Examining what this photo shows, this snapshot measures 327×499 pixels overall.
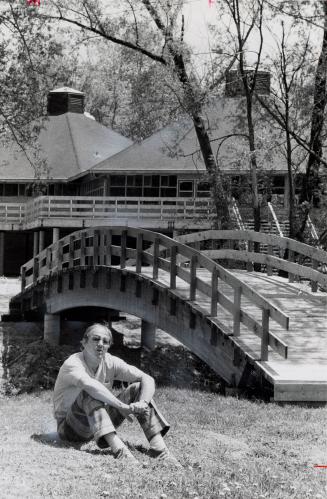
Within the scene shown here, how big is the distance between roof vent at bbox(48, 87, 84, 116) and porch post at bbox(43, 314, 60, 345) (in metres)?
30.9

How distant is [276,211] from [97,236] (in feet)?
63.9

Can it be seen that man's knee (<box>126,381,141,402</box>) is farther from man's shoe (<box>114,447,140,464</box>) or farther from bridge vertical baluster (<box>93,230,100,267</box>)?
bridge vertical baluster (<box>93,230,100,267</box>)

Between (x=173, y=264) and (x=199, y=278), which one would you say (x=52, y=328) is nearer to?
(x=173, y=264)

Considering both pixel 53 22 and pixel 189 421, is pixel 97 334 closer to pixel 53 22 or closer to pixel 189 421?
pixel 189 421

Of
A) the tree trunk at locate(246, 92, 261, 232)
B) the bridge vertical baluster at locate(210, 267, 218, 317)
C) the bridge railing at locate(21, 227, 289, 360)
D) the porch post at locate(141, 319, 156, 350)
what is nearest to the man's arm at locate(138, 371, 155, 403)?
the bridge railing at locate(21, 227, 289, 360)

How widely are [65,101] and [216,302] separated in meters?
40.7

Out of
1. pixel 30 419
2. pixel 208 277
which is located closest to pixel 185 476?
pixel 30 419

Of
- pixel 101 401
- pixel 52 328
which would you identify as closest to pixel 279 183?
pixel 52 328

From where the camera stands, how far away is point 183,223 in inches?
1538

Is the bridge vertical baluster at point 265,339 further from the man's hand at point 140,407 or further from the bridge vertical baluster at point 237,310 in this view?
the man's hand at point 140,407

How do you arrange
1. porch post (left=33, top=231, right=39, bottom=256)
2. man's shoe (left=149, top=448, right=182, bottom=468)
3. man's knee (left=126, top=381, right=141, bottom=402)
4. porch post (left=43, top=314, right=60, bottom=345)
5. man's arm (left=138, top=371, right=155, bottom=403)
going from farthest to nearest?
porch post (left=33, top=231, right=39, bottom=256) < porch post (left=43, top=314, right=60, bottom=345) < man's knee (left=126, top=381, right=141, bottom=402) < man's arm (left=138, top=371, right=155, bottom=403) < man's shoe (left=149, top=448, right=182, bottom=468)

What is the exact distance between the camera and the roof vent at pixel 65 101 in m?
53.5

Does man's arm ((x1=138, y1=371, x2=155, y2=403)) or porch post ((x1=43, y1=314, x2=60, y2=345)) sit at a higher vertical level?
man's arm ((x1=138, y1=371, x2=155, y2=403))

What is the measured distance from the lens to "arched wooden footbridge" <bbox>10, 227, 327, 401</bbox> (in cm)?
1252
